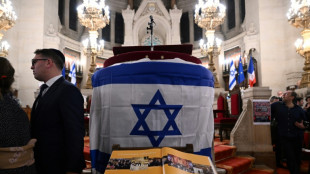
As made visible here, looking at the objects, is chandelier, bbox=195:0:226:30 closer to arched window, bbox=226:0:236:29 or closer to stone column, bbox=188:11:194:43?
arched window, bbox=226:0:236:29

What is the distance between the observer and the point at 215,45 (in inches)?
366

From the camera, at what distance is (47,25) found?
11234mm

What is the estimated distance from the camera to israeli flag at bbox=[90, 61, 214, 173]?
56.9 inches

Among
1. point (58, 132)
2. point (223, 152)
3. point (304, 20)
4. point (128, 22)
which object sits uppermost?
point (128, 22)

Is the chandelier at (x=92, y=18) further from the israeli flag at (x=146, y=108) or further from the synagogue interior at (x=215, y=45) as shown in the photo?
the israeli flag at (x=146, y=108)

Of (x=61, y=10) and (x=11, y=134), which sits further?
(x=61, y=10)

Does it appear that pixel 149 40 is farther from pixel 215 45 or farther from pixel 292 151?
pixel 292 151

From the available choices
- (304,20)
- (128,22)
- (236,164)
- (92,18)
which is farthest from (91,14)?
(128,22)

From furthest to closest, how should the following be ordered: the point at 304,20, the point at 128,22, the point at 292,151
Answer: the point at 128,22
the point at 304,20
the point at 292,151

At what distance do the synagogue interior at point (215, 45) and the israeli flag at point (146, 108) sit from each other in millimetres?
199

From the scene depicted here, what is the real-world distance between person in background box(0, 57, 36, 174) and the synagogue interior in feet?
1.64

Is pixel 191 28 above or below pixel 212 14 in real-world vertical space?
above

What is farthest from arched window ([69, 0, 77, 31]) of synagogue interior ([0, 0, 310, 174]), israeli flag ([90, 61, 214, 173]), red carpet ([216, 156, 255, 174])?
israeli flag ([90, 61, 214, 173])

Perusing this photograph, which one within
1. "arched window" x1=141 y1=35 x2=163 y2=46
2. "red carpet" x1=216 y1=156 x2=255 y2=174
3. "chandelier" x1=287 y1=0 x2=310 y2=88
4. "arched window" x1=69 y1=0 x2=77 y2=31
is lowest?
"red carpet" x1=216 y1=156 x2=255 y2=174
